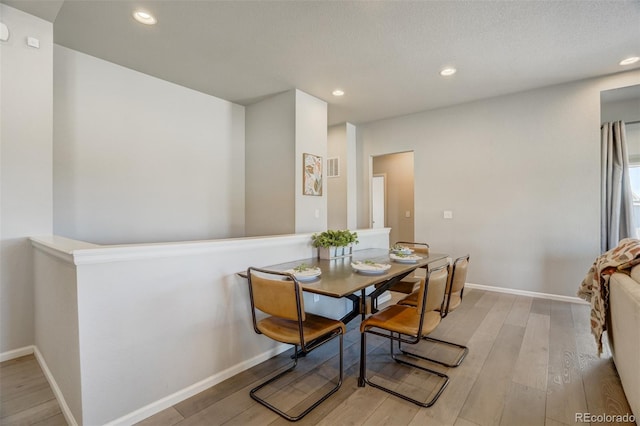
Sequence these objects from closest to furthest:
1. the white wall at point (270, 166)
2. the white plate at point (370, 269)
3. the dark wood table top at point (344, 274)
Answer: the dark wood table top at point (344, 274), the white plate at point (370, 269), the white wall at point (270, 166)

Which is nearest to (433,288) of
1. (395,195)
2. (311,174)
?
(311,174)

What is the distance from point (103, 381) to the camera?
5.14 feet

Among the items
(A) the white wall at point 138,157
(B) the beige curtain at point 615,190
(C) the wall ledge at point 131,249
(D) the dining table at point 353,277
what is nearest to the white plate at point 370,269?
(D) the dining table at point 353,277

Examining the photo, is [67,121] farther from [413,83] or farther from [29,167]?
[413,83]

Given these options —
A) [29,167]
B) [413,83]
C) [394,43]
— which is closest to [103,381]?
[29,167]

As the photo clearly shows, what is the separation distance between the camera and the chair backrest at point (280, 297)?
1.70 metres

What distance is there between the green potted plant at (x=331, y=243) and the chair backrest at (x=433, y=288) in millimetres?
1000

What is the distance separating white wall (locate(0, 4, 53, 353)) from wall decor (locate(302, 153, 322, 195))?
2576 mm

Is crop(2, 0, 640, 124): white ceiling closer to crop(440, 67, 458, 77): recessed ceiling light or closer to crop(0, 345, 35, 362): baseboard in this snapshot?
crop(440, 67, 458, 77): recessed ceiling light

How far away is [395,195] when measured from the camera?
693 cm

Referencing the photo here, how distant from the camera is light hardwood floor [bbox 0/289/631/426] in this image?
5.59 feet

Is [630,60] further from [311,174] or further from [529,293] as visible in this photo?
[311,174]

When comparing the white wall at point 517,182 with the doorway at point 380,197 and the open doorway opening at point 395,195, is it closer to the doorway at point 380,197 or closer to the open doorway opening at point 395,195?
the open doorway opening at point 395,195
